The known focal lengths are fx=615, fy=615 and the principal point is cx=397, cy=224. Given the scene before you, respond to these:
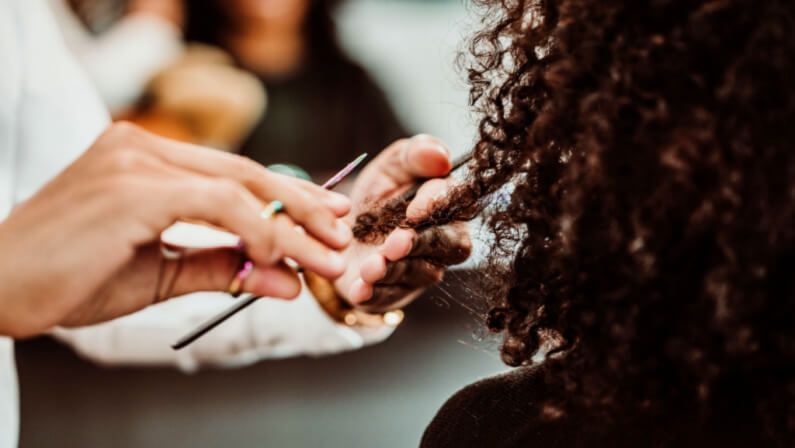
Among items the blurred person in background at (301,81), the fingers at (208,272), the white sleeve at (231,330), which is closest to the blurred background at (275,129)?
the blurred person in background at (301,81)

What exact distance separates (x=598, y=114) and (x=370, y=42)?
142cm

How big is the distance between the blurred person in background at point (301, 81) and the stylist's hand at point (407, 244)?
38.6 inches

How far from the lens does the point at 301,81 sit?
179 cm

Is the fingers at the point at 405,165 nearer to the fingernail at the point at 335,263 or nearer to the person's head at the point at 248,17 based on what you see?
the fingernail at the point at 335,263

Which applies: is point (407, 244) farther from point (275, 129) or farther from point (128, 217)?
point (275, 129)

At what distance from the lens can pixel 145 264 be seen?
1.81 ft

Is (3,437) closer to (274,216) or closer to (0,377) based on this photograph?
(0,377)

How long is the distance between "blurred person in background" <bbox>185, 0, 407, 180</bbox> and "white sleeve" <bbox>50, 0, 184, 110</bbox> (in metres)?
0.08

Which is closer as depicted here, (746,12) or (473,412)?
(746,12)

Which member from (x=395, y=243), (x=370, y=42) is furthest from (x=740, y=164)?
(x=370, y=42)

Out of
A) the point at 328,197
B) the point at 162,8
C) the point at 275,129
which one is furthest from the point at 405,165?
the point at 162,8

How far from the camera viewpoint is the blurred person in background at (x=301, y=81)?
174 centimetres

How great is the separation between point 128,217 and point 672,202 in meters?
0.41

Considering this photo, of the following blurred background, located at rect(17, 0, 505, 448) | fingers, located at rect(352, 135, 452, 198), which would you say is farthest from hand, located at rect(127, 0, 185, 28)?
fingers, located at rect(352, 135, 452, 198)
